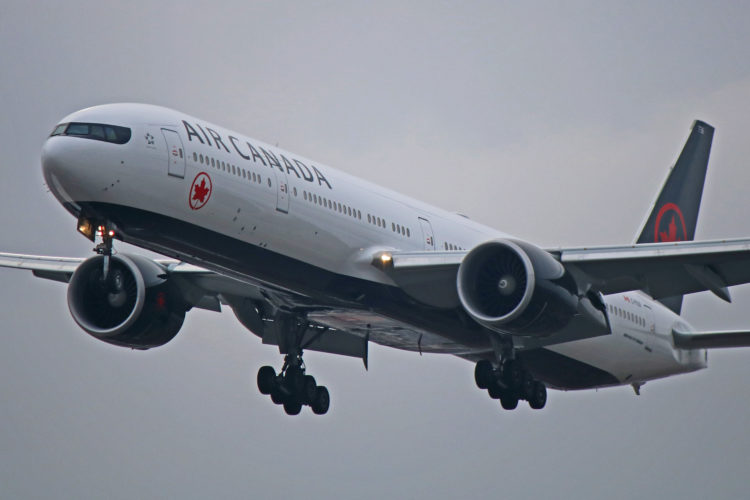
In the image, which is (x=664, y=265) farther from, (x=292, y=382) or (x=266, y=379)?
(x=266, y=379)

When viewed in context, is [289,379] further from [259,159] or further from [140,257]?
[259,159]

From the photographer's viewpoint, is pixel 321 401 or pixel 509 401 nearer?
pixel 509 401

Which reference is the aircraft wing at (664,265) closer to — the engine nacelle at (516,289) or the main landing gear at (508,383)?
the engine nacelle at (516,289)

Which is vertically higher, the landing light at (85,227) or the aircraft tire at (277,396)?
the landing light at (85,227)

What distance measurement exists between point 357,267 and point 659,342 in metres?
12.8

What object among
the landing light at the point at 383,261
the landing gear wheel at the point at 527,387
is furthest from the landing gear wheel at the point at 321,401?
the landing light at the point at 383,261

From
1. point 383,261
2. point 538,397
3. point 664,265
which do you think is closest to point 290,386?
point 383,261

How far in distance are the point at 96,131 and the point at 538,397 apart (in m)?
14.8

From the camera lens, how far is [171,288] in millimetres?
35406

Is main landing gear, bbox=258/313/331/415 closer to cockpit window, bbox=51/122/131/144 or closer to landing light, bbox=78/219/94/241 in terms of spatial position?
landing light, bbox=78/219/94/241

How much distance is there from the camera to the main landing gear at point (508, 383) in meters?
35.3

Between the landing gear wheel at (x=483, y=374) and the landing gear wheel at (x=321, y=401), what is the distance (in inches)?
162

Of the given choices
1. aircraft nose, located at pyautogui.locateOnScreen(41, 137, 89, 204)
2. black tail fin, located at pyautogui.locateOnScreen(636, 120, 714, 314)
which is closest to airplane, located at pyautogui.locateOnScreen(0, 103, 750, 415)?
aircraft nose, located at pyautogui.locateOnScreen(41, 137, 89, 204)

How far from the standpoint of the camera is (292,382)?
117 feet
